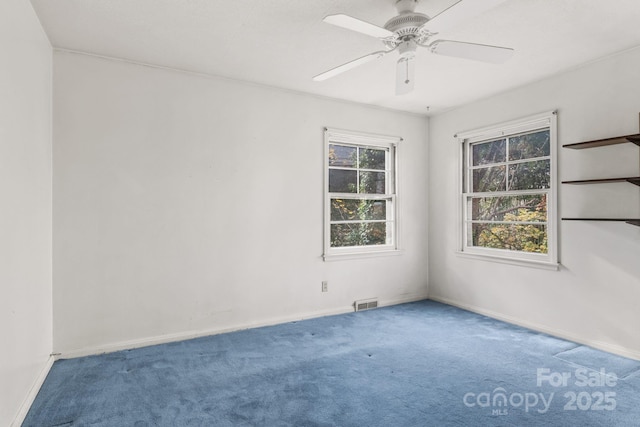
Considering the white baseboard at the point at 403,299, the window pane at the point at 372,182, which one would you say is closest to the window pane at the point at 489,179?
the window pane at the point at 372,182

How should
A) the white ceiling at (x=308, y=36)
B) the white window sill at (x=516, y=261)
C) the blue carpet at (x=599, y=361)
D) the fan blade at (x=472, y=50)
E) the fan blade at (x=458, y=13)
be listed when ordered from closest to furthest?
the fan blade at (x=458, y=13) < the fan blade at (x=472, y=50) < the white ceiling at (x=308, y=36) < the blue carpet at (x=599, y=361) < the white window sill at (x=516, y=261)

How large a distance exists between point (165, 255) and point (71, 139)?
1192 mm

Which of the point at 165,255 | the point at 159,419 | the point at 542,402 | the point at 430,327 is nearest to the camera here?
the point at 159,419

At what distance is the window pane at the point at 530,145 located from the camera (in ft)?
11.7

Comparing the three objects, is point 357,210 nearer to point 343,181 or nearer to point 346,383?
point 343,181

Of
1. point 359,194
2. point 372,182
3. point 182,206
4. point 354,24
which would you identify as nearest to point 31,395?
point 182,206

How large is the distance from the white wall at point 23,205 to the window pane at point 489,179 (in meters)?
4.20

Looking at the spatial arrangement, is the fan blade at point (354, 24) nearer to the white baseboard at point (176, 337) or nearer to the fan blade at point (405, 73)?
the fan blade at point (405, 73)

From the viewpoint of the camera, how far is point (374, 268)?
4410 millimetres

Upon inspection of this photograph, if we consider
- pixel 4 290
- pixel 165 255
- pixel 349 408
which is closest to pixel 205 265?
pixel 165 255

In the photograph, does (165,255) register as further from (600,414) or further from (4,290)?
(600,414)

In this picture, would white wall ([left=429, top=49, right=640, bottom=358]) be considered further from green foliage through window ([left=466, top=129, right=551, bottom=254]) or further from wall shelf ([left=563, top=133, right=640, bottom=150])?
green foliage through window ([left=466, top=129, right=551, bottom=254])

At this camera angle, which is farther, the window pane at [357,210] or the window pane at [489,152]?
the window pane at [357,210]

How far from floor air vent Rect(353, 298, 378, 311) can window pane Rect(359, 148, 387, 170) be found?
1615 mm
